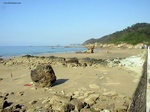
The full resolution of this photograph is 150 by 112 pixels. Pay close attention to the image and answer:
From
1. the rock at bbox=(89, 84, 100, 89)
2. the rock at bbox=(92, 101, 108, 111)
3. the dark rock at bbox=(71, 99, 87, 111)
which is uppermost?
the rock at bbox=(89, 84, 100, 89)

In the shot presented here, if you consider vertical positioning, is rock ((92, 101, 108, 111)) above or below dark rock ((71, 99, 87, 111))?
below

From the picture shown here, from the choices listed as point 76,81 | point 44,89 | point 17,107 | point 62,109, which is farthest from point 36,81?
point 62,109

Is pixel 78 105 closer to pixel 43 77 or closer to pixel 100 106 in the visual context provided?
pixel 100 106

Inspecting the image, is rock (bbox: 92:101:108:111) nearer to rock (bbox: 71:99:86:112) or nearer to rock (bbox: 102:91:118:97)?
rock (bbox: 71:99:86:112)

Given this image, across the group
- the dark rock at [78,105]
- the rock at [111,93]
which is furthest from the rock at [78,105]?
the rock at [111,93]

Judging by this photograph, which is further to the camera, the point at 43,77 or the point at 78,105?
the point at 43,77

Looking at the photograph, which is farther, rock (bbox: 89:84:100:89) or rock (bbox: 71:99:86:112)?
rock (bbox: 89:84:100:89)

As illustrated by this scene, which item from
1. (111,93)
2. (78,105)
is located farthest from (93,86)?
(78,105)

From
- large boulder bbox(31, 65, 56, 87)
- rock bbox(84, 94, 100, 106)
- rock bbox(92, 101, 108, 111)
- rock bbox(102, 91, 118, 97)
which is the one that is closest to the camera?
rock bbox(92, 101, 108, 111)

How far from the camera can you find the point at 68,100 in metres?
8.68

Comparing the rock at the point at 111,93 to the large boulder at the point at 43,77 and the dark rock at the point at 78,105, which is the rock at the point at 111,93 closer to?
the dark rock at the point at 78,105

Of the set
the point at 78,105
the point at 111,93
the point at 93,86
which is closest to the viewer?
the point at 78,105

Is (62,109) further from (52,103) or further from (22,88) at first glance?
(22,88)

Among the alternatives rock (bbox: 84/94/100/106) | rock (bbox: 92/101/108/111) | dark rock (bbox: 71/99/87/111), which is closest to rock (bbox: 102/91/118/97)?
rock (bbox: 84/94/100/106)
